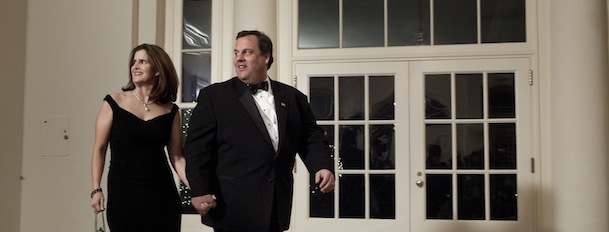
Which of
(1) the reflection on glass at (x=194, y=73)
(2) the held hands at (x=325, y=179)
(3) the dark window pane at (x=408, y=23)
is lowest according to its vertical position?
(2) the held hands at (x=325, y=179)

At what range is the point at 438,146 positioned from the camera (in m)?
3.59

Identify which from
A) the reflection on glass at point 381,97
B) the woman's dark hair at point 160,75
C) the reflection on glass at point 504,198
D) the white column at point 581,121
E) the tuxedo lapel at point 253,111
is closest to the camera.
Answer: the tuxedo lapel at point 253,111

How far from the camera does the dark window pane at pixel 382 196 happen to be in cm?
359

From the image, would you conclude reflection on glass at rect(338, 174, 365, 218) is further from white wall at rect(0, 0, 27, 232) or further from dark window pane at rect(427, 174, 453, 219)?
white wall at rect(0, 0, 27, 232)

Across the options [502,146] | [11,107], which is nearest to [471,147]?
[502,146]

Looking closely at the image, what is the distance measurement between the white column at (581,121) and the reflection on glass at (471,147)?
445 millimetres

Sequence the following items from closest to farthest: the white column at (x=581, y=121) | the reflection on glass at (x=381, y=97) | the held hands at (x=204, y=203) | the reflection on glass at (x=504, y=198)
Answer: the held hands at (x=204, y=203), the white column at (x=581, y=121), the reflection on glass at (x=504, y=198), the reflection on glass at (x=381, y=97)

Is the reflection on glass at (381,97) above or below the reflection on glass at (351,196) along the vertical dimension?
above

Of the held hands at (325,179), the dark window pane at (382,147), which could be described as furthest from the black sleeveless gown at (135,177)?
the dark window pane at (382,147)

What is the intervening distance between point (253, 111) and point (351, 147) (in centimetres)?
172

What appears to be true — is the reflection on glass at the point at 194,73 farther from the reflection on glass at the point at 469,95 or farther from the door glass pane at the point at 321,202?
the reflection on glass at the point at 469,95

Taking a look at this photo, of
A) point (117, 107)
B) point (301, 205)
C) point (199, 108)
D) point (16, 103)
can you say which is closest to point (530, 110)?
point (301, 205)

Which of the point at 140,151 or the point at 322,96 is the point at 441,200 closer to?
the point at 322,96

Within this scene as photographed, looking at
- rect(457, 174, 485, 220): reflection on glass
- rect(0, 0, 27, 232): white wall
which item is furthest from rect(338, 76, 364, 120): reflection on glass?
rect(0, 0, 27, 232): white wall
